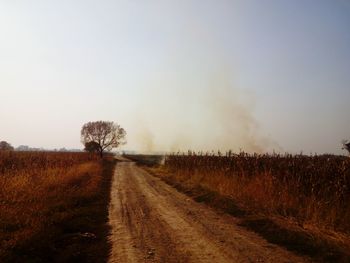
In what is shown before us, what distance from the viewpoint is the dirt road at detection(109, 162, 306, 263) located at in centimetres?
891

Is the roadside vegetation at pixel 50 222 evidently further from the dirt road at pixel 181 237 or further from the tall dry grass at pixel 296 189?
the tall dry grass at pixel 296 189

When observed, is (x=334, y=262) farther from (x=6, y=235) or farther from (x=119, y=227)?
(x=6, y=235)

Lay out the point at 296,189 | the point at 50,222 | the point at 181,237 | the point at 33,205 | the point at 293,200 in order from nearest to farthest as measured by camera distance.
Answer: the point at 181,237
the point at 50,222
the point at 33,205
the point at 293,200
the point at 296,189

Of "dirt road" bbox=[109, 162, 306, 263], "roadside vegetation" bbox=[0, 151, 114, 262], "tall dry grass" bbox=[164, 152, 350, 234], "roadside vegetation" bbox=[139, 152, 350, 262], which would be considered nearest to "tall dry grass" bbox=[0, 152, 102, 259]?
"roadside vegetation" bbox=[0, 151, 114, 262]

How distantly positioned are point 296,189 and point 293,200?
49.2 inches

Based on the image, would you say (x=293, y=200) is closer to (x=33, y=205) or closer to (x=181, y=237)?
(x=181, y=237)

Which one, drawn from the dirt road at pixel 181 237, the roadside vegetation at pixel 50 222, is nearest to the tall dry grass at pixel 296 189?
the dirt road at pixel 181 237

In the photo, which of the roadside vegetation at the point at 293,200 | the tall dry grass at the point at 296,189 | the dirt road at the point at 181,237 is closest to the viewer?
the dirt road at the point at 181,237

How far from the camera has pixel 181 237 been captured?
429 inches

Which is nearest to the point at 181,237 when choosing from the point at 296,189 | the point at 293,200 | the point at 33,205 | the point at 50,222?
the point at 50,222

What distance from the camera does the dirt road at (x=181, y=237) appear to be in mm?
8914

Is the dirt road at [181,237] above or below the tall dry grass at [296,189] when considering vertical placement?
below

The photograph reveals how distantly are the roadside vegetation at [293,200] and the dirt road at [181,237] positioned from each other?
76 cm

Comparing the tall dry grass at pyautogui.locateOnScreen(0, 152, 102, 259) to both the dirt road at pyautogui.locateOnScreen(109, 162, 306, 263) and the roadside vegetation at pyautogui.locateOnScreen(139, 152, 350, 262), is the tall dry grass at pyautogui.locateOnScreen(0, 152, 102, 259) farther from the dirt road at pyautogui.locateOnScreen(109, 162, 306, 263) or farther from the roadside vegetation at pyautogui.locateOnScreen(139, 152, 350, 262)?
the roadside vegetation at pyautogui.locateOnScreen(139, 152, 350, 262)
